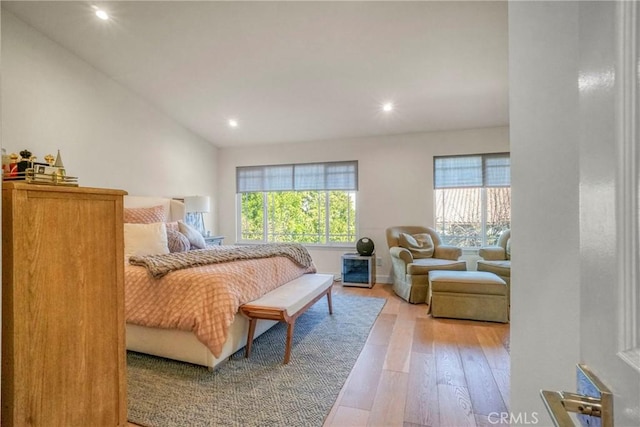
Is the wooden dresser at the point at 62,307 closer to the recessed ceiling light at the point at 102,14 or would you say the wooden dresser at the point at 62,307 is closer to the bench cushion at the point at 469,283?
the recessed ceiling light at the point at 102,14

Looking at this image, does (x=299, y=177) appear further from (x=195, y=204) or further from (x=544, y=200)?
(x=544, y=200)

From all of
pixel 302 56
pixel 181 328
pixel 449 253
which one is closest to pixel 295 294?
pixel 181 328

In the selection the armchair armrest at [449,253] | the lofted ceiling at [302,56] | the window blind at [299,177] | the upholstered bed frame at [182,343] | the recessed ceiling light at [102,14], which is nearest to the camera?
the upholstered bed frame at [182,343]

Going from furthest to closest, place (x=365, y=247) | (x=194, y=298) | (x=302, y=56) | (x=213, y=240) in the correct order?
1. (x=213, y=240)
2. (x=365, y=247)
3. (x=302, y=56)
4. (x=194, y=298)

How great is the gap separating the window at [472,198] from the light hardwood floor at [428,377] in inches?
73.9

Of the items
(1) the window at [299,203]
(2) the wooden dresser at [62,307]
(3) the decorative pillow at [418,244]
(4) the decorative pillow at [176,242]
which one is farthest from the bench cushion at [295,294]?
(1) the window at [299,203]

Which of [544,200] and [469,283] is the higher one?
[544,200]

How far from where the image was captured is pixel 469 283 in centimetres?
314

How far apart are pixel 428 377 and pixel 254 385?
120cm

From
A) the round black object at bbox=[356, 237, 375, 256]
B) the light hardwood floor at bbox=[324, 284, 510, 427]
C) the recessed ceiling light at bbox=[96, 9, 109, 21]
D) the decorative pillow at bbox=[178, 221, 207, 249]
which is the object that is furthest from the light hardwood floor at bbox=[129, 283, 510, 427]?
the recessed ceiling light at bbox=[96, 9, 109, 21]

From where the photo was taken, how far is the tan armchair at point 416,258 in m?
3.77

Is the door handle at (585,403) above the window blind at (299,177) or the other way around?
the other way around

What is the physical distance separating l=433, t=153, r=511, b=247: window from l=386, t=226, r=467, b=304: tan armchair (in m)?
0.43

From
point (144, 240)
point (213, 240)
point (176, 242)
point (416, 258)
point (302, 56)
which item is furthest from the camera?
point (213, 240)
